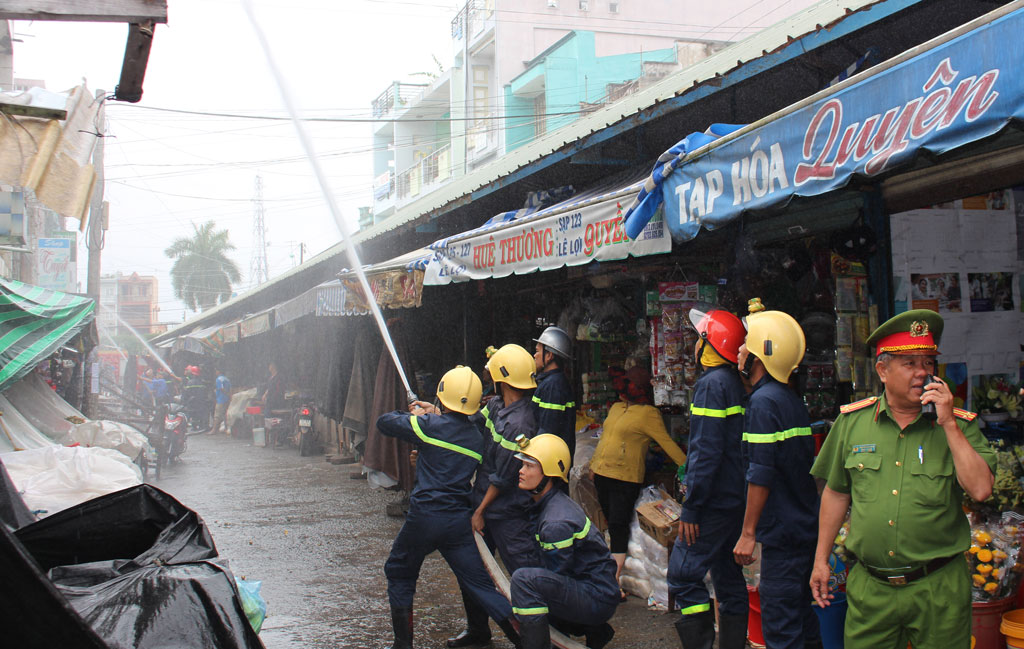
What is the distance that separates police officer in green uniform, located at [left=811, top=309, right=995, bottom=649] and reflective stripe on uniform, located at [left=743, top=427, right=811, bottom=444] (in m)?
0.60

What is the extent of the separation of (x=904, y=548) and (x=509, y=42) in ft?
111

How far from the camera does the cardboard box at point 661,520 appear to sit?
5582 millimetres

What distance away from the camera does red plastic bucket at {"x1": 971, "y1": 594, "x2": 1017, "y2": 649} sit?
383 cm

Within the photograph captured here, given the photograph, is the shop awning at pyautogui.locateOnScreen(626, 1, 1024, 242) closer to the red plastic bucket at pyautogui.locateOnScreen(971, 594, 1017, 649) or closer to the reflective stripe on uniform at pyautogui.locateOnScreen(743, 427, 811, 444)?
the reflective stripe on uniform at pyautogui.locateOnScreen(743, 427, 811, 444)

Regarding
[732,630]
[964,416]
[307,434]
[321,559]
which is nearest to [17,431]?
[321,559]

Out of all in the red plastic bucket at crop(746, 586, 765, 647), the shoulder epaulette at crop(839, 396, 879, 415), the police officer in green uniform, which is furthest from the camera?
the red plastic bucket at crop(746, 586, 765, 647)

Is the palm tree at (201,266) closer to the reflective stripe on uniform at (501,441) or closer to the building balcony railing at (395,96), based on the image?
the building balcony railing at (395,96)

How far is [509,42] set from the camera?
1352 inches

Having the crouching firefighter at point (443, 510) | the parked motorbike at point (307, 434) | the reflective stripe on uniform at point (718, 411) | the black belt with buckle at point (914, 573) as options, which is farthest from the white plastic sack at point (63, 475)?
the parked motorbike at point (307, 434)

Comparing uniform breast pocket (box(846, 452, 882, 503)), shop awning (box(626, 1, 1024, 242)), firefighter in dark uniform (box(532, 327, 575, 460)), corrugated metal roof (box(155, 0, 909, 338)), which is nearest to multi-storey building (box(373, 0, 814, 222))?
corrugated metal roof (box(155, 0, 909, 338))

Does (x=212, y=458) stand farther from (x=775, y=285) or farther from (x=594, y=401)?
(x=775, y=285)

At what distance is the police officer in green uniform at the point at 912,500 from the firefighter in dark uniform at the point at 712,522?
40.6 inches

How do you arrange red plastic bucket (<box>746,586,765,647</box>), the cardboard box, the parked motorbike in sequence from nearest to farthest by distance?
1. red plastic bucket (<box>746,586,765,647</box>)
2. the cardboard box
3. the parked motorbike

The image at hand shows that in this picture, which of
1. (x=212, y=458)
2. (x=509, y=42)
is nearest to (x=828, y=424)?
(x=212, y=458)
